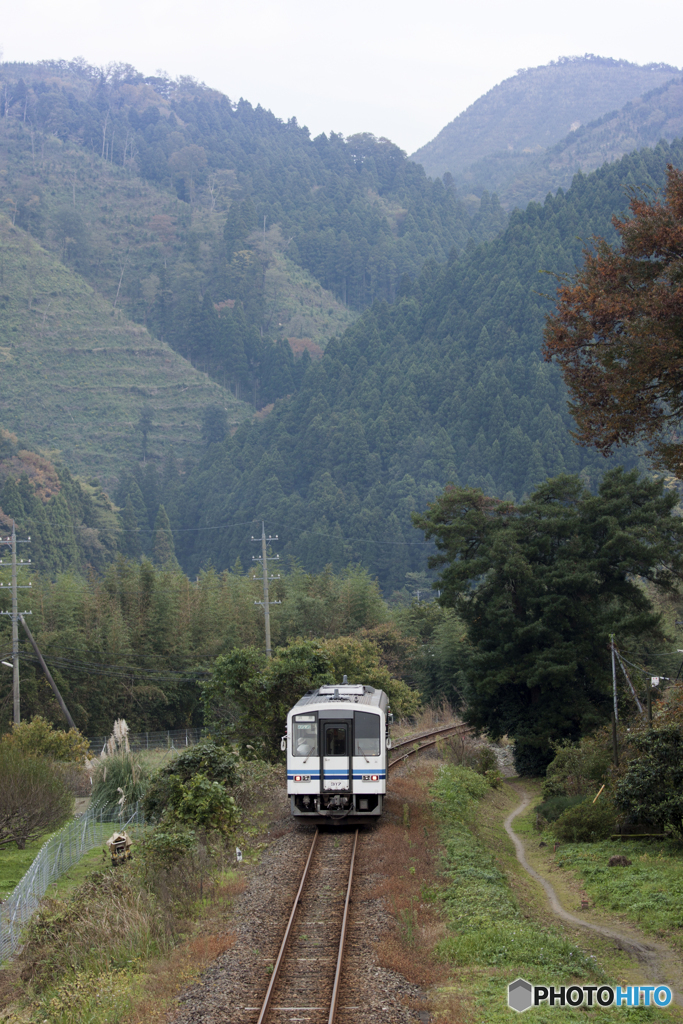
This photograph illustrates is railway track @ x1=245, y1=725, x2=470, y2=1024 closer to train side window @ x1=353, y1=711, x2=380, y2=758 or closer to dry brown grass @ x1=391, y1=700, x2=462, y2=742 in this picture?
train side window @ x1=353, y1=711, x2=380, y2=758

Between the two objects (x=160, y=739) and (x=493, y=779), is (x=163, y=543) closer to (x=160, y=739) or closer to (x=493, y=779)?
(x=160, y=739)

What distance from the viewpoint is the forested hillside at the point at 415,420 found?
13725 centimetres

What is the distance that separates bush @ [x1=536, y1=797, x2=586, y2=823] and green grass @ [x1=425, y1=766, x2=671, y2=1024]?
21.2 feet

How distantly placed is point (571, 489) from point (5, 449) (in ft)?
443

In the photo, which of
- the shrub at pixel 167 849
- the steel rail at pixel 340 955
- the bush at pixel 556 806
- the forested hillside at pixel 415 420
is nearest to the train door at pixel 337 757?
the steel rail at pixel 340 955

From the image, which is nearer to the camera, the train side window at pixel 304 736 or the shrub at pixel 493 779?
the train side window at pixel 304 736

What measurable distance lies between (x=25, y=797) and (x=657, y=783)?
52.9ft

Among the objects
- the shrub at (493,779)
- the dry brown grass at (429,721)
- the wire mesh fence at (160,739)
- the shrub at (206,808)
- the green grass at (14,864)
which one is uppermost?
the shrub at (206,808)

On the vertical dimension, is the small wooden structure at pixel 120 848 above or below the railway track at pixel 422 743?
above

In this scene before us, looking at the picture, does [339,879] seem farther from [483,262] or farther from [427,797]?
[483,262]

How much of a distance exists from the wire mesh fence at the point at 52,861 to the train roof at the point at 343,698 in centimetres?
592

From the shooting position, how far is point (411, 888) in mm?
14609

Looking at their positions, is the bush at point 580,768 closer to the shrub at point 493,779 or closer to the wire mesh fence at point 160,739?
Answer: the shrub at point 493,779

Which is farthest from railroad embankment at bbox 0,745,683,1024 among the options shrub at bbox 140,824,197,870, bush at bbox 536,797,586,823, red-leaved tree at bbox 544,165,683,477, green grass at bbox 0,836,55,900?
red-leaved tree at bbox 544,165,683,477
